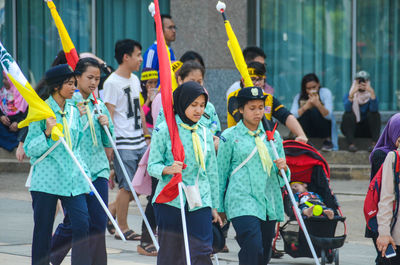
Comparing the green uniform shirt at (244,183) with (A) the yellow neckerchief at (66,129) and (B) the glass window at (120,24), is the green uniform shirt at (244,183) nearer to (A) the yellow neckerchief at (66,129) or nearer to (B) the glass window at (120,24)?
(A) the yellow neckerchief at (66,129)

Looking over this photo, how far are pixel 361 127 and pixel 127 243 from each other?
247 inches

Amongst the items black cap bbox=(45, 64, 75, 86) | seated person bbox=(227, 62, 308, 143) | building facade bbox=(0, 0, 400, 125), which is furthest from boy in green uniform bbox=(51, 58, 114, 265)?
building facade bbox=(0, 0, 400, 125)

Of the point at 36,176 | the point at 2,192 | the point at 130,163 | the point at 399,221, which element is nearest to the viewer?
the point at 399,221

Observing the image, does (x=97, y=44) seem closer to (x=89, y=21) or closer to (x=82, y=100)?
(x=89, y=21)

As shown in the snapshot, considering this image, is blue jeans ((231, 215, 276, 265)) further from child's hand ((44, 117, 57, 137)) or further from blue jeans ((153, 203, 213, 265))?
child's hand ((44, 117, 57, 137))

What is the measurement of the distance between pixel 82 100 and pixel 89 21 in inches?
366

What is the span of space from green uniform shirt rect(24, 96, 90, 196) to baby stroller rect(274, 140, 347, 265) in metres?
1.86

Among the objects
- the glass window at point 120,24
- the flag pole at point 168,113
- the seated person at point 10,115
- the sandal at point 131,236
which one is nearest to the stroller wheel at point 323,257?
the flag pole at point 168,113

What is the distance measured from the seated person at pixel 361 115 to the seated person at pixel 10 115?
17.6 feet

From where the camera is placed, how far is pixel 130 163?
8.57m

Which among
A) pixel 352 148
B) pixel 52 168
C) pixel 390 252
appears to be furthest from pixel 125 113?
pixel 352 148

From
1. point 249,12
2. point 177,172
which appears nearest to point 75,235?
point 177,172

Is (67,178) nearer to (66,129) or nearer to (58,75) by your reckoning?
(66,129)

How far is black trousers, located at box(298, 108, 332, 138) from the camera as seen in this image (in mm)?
13500
